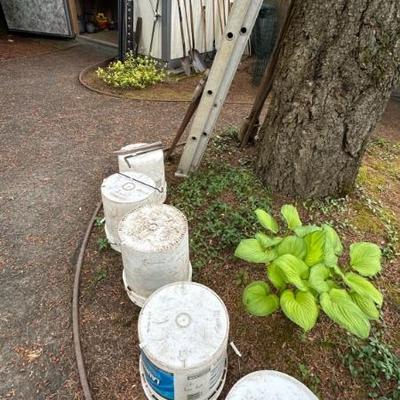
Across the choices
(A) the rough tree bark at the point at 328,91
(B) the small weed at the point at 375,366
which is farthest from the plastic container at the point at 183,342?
(A) the rough tree bark at the point at 328,91

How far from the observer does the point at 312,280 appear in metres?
1.39

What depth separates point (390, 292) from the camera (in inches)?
86.3

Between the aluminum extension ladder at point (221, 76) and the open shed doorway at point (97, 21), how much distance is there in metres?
6.32

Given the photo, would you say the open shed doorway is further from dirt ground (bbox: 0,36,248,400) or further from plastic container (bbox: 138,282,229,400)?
plastic container (bbox: 138,282,229,400)

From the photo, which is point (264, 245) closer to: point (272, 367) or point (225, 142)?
point (272, 367)

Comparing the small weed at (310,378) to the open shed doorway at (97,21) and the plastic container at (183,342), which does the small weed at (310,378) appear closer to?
the plastic container at (183,342)

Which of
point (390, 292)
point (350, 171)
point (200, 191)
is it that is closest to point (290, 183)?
point (350, 171)

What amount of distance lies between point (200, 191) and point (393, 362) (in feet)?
6.13

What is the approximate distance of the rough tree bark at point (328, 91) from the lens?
6.61 feet

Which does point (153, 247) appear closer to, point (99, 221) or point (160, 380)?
point (160, 380)

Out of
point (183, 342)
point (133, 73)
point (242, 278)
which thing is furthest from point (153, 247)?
point (133, 73)

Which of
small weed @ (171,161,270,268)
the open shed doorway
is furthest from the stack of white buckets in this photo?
the open shed doorway

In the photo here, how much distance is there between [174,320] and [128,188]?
1096 millimetres

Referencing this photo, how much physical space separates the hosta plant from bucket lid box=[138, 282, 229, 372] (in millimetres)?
215
